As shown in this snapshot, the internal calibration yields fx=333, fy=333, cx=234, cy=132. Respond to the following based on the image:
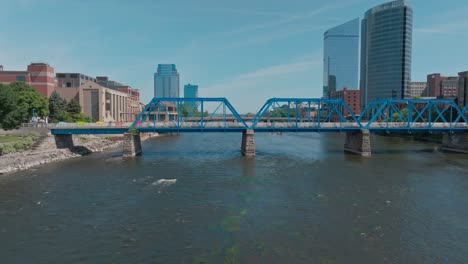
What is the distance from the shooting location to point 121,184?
36062mm

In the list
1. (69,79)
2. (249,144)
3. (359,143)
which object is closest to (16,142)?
(249,144)

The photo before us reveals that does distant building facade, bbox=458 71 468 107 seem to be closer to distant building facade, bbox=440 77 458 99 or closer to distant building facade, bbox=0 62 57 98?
distant building facade, bbox=440 77 458 99

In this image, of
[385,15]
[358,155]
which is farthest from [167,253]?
[385,15]

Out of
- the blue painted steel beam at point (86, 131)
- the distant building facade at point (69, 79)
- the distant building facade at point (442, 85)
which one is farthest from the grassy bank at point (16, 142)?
the distant building facade at point (442, 85)

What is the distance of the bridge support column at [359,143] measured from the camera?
6001 centimetres

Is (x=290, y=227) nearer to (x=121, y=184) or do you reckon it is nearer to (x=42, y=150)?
(x=121, y=184)

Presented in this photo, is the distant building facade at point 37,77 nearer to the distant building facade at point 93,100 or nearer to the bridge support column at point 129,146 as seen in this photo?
the distant building facade at point 93,100

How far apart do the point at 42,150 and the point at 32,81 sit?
5218 centimetres

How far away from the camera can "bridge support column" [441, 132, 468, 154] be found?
66062mm

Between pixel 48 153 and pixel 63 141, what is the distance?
9384 millimetres

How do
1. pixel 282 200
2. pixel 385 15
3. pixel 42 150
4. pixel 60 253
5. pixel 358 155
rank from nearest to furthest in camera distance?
pixel 60 253 → pixel 282 200 → pixel 42 150 → pixel 358 155 → pixel 385 15

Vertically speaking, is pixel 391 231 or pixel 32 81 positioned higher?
pixel 32 81

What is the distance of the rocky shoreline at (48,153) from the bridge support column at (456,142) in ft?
236

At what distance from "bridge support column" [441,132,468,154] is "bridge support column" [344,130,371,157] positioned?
68.6 ft
